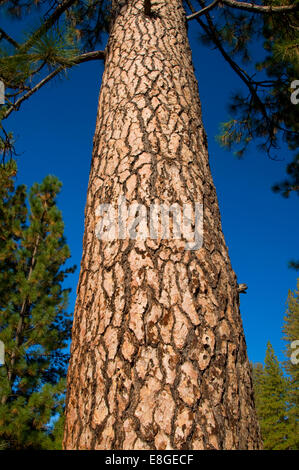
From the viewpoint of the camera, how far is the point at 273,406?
20.5 metres

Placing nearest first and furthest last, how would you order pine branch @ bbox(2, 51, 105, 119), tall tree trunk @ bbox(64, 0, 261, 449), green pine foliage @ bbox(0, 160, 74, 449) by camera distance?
tall tree trunk @ bbox(64, 0, 261, 449)
pine branch @ bbox(2, 51, 105, 119)
green pine foliage @ bbox(0, 160, 74, 449)

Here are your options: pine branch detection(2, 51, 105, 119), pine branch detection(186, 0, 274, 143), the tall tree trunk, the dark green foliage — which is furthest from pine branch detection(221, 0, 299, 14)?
the dark green foliage

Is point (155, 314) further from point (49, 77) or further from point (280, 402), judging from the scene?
point (280, 402)

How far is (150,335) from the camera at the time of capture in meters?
1.10

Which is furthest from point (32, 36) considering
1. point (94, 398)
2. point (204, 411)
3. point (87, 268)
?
point (204, 411)

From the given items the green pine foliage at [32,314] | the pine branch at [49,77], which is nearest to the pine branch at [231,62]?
the pine branch at [49,77]

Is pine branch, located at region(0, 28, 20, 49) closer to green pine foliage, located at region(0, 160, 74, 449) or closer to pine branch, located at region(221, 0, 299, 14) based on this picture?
pine branch, located at region(221, 0, 299, 14)

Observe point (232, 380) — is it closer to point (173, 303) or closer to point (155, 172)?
point (173, 303)

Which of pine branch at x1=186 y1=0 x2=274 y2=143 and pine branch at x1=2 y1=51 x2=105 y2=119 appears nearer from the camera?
pine branch at x1=2 y1=51 x2=105 y2=119

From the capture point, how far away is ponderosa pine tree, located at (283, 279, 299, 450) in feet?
61.3

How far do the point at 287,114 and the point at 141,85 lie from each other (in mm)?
3489

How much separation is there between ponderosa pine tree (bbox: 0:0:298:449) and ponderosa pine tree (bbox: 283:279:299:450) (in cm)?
1761

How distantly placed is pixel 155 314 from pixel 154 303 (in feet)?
0.14

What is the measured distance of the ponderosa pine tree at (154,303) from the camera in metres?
1.00
